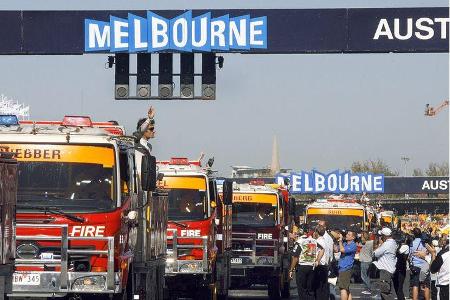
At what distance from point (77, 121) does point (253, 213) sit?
1523cm

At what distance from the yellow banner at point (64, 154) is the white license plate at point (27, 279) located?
1560 mm

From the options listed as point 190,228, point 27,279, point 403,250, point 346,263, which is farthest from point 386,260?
point 27,279

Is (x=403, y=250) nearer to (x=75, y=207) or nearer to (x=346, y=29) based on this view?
(x=346, y=29)

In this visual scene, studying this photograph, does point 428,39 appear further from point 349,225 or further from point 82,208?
point 82,208

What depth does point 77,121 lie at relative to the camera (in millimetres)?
16594

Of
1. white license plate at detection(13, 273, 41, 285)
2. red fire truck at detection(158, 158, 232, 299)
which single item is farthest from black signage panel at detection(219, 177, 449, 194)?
white license plate at detection(13, 273, 41, 285)

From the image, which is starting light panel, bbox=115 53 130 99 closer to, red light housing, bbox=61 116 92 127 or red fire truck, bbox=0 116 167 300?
red fire truck, bbox=0 116 167 300

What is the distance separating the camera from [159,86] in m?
30.4

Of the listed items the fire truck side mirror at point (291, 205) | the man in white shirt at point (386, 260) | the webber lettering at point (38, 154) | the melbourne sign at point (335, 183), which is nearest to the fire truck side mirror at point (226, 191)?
the man in white shirt at point (386, 260)

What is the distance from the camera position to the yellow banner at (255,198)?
3134 cm

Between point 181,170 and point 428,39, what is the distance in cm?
1043

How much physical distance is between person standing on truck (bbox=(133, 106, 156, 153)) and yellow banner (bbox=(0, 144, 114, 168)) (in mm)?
1805

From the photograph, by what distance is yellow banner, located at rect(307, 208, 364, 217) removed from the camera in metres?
41.7

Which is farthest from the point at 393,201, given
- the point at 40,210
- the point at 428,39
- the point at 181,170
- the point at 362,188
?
the point at 40,210
